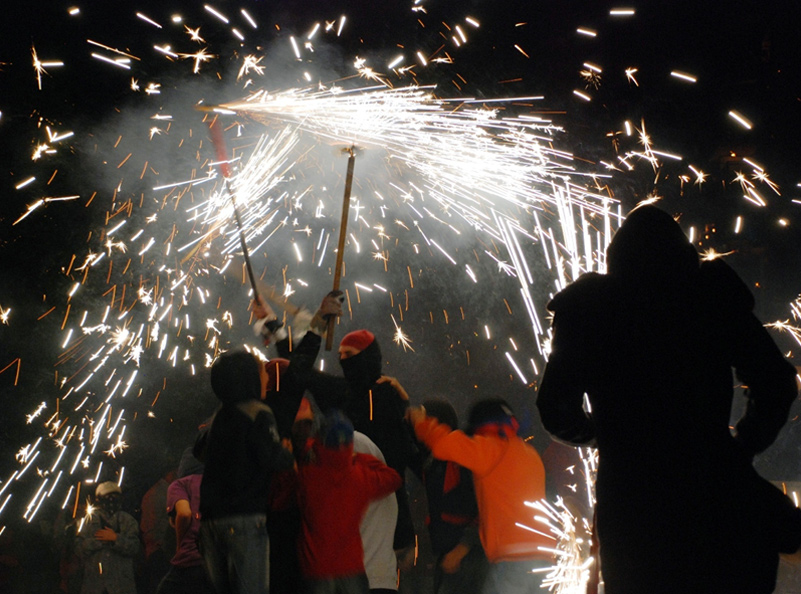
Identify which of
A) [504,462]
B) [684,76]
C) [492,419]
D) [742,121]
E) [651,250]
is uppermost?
[684,76]

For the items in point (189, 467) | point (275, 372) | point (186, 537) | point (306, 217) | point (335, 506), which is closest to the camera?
point (335, 506)

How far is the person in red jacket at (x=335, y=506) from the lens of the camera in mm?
3410

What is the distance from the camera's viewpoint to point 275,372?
4.48 meters

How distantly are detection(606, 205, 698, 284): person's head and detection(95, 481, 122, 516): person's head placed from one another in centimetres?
644

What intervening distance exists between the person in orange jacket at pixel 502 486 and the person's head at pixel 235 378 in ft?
3.72

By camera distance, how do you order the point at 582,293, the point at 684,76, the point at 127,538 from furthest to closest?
the point at 684,76
the point at 127,538
the point at 582,293

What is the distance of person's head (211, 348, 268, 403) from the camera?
3.81 meters

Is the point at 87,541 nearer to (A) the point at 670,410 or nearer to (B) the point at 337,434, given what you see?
(B) the point at 337,434

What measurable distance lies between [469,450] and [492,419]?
260mm

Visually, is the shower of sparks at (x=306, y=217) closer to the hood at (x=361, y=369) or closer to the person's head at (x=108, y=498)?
the person's head at (x=108, y=498)

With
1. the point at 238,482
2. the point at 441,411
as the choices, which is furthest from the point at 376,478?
the point at 441,411

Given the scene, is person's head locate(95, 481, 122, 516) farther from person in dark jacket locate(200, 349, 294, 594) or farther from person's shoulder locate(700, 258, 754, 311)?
person's shoulder locate(700, 258, 754, 311)

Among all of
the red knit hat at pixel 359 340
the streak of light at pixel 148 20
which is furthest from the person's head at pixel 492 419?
the streak of light at pixel 148 20

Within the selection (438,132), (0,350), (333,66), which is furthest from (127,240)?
(438,132)
